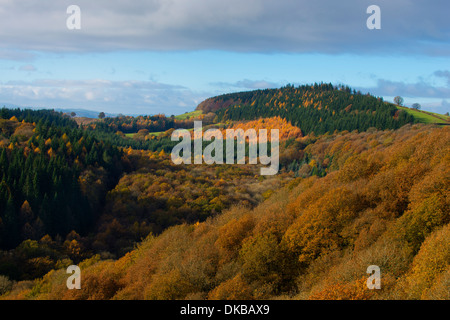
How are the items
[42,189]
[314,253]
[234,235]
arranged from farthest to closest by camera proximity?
1. [42,189]
2. [234,235]
3. [314,253]

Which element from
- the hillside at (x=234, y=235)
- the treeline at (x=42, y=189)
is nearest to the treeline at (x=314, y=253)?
the hillside at (x=234, y=235)

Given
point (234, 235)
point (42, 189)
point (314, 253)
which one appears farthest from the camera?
point (42, 189)

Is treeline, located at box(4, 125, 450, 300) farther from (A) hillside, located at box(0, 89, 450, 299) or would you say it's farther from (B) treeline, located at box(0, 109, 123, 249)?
(B) treeline, located at box(0, 109, 123, 249)

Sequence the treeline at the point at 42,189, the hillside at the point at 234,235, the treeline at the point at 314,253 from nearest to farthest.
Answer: the treeline at the point at 314,253 → the hillside at the point at 234,235 → the treeline at the point at 42,189

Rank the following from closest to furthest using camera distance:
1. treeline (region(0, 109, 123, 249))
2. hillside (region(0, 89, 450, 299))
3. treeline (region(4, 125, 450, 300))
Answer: treeline (region(4, 125, 450, 300)) → hillside (region(0, 89, 450, 299)) → treeline (region(0, 109, 123, 249))

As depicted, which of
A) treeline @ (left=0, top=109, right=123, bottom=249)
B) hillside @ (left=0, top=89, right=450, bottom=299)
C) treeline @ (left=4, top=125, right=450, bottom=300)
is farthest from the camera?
treeline @ (left=0, top=109, right=123, bottom=249)

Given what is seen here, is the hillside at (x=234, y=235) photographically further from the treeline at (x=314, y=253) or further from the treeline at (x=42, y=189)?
the treeline at (x=42, y=189)

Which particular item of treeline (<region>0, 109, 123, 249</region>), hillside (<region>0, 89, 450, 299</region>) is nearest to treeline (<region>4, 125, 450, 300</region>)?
hillside (<region>0, 89, 450, 299</region>)

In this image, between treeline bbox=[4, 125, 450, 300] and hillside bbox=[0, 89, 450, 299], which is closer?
treeline bbox=[4, 125, 450, 300]

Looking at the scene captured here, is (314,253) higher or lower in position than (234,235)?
lower

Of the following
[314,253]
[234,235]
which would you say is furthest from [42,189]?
[314,253]

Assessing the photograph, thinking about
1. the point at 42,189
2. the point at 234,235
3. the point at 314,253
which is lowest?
the point at 42,189

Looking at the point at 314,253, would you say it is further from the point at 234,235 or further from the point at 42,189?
the point at 42,189
